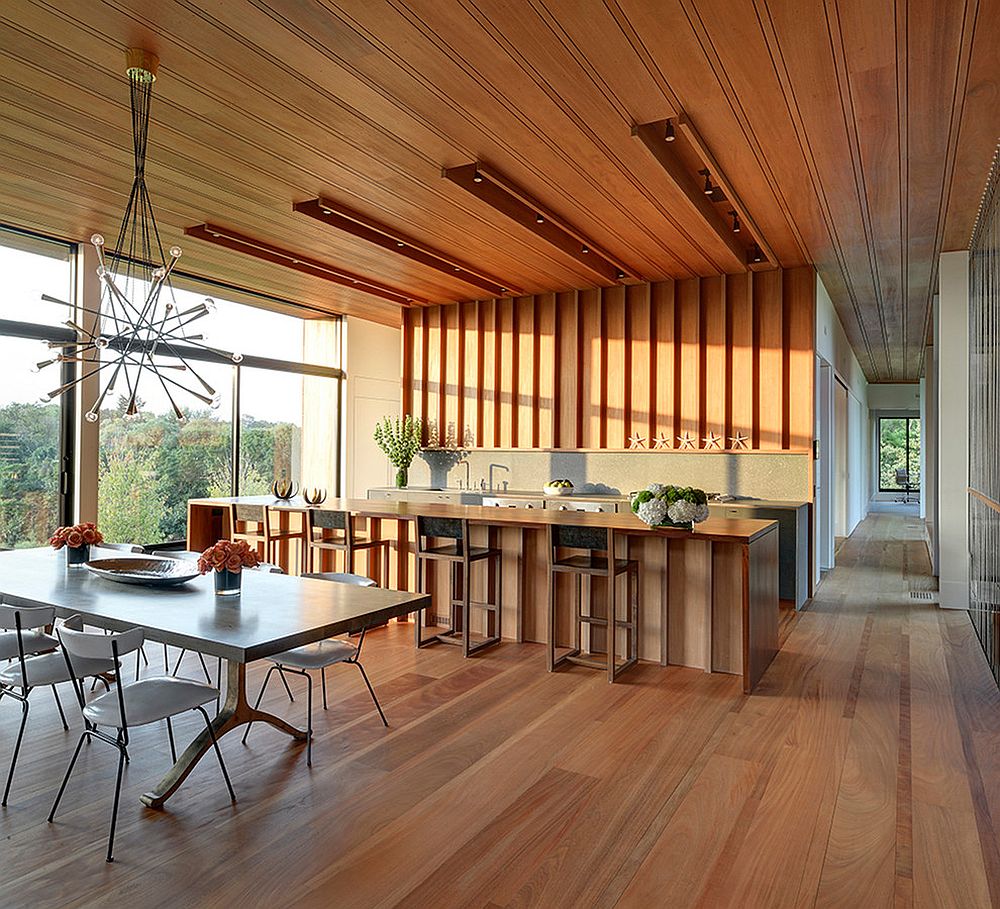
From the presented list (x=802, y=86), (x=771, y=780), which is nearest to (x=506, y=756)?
(x=771, y=780)

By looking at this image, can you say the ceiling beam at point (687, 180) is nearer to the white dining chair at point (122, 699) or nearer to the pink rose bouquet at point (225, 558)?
the pink rose bouquet at point (225, 558)

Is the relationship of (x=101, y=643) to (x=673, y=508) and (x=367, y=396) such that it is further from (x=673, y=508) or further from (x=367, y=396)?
(x=367, y=396)

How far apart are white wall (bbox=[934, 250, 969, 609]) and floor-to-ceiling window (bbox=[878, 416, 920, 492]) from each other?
14.8 metres

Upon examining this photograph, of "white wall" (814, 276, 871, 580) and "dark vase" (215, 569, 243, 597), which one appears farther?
"white wall" (814, 276, 871, 580)

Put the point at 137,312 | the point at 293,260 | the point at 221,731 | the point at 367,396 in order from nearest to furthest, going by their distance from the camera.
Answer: the point at 221,731
the point at 137,312
the point at 293,260
the point at 367,396

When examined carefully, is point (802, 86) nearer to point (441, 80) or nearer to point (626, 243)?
point (441, 80)

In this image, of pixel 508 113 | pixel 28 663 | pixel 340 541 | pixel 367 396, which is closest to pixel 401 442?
pixel 367 396

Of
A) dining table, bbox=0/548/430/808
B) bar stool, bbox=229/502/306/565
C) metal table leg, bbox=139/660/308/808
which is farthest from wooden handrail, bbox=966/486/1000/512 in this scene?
bar stool, bbox=229/502/306/565

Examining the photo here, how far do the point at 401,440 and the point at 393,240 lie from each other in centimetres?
300

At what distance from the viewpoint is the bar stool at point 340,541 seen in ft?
17.9

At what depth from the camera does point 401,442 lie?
28.3 feet

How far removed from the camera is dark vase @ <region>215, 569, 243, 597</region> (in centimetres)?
314

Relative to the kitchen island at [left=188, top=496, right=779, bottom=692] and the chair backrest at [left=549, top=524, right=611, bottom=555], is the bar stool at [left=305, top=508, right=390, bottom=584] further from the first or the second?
the chair backrest at [left=549, top=524, right=611, bottom=555]

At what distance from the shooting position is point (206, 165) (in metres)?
4.42
